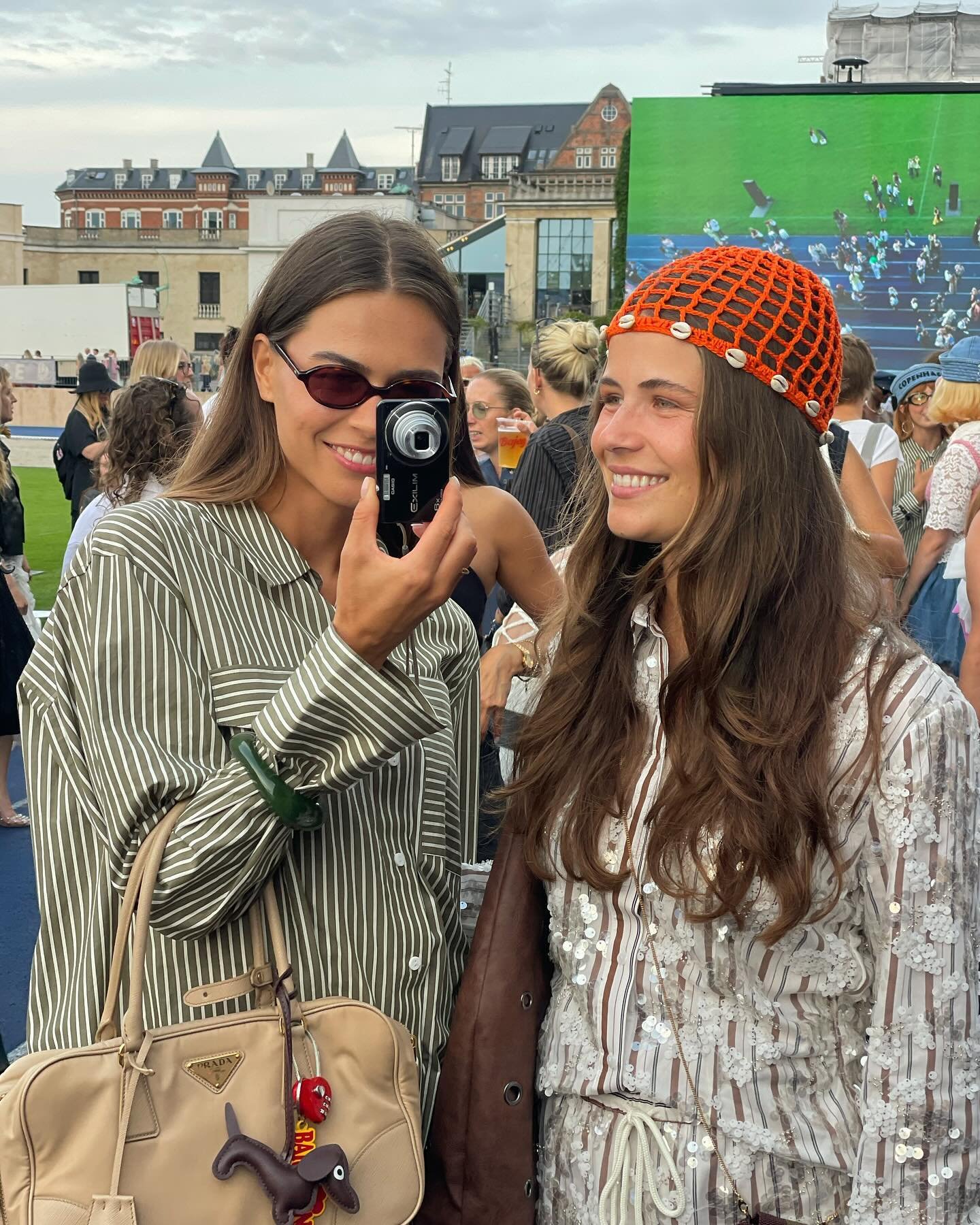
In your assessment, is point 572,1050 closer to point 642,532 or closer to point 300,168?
point 642,532

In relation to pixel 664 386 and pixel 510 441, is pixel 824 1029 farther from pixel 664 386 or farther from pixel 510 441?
pixel 510 441

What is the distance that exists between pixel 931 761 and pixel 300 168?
10280cm

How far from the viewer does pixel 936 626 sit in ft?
17.1

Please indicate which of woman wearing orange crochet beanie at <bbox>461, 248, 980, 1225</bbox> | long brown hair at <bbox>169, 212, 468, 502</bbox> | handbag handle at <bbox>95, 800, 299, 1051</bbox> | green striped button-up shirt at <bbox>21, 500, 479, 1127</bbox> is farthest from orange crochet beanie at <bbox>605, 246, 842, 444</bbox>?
handbag handle at <bbox>95, 800, 299, 1051</bbox>

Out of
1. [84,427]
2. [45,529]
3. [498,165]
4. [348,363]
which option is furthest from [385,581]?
[498,165]

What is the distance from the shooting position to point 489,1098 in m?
1.68

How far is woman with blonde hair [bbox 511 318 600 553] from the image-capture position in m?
4.90

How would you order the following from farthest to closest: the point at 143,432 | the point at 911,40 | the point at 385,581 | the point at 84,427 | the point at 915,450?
the point at 911,40
the point at 84,427
the point at 915,450
the point at 143,432
the point at 385,581

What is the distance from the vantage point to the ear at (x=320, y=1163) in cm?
142

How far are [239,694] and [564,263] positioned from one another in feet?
215

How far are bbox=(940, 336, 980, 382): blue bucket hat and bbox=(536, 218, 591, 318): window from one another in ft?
195

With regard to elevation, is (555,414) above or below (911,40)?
below

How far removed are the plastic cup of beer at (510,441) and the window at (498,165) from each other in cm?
8964

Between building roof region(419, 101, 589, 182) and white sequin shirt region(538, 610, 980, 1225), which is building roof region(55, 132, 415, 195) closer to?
building roof region(419, 101, 589, 182)
